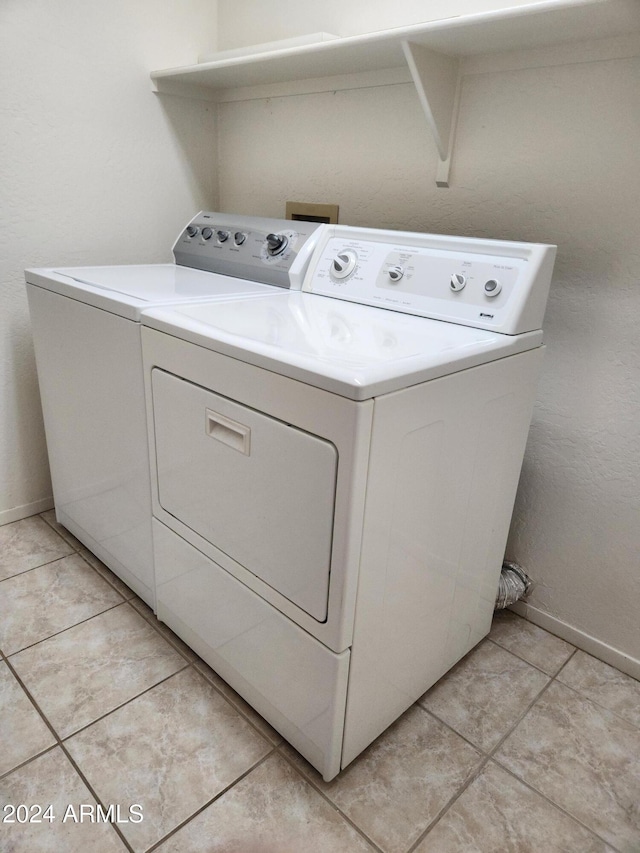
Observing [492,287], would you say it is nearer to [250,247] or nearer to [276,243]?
[276,243]

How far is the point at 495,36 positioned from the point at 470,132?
0.25 metres

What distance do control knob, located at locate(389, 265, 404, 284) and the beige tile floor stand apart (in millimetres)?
1019

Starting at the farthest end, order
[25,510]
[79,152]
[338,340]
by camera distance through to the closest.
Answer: [25,510], [79,152], [338,340]

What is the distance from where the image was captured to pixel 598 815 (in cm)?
119

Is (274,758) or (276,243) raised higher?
(276,243)

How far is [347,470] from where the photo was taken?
3.10 ft

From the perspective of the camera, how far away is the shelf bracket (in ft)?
4.61

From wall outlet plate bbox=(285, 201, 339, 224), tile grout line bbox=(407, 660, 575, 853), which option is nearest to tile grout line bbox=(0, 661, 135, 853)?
tile grout line bbox=(407, 660, 575, 853)

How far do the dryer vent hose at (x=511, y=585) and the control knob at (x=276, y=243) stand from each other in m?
1.11

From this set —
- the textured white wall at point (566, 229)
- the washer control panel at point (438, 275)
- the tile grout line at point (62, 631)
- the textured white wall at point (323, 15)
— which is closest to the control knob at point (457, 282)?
the washer control panel at point (438, 275)

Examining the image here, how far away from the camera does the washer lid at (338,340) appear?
37.5 inches

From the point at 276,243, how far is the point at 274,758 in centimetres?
131

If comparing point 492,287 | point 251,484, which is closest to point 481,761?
point 251,484

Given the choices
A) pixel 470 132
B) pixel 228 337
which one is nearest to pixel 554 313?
pixel 470 132
